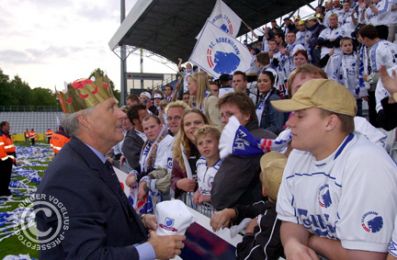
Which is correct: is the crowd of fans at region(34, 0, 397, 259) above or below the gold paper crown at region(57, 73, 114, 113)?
below

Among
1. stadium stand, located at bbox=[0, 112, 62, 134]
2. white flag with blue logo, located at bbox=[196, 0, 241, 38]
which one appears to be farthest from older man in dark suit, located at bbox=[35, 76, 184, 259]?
stadium stand, located at bbox=[0, 112, 62, 134]

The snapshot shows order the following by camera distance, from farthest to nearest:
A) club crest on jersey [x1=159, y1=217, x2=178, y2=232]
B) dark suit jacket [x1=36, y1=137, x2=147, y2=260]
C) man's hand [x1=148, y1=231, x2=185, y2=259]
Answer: club crest on jersey [x1=159, y1=217, x2=178, y2=232] → man's hand [x1=148, y1=231, x2=185, y2=259] → dark suit jacket [x1=36, y1=137, x2=147, y2=260]

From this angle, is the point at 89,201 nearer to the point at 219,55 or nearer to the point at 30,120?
the point at 219,55

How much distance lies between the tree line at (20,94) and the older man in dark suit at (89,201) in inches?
2964

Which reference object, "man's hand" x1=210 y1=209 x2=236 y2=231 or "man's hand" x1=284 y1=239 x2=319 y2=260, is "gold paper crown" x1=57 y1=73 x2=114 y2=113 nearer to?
"man's hand" x1=210 y1=209 x2=236 y2=231

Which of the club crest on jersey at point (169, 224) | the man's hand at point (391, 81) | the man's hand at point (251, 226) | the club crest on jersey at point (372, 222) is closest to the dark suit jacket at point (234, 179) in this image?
the man's hand at point (251, 226)

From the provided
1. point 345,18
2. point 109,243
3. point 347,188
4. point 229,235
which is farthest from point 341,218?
point 345,18

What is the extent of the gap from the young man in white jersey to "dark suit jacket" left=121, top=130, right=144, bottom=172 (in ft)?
13.6

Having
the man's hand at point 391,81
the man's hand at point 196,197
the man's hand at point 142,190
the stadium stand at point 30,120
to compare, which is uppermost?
the man's hand at point 391,81

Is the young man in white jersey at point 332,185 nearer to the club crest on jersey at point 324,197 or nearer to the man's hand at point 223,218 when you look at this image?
the club crest on jersey at point 324,197

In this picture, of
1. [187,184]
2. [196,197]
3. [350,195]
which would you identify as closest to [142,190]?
[187,184]

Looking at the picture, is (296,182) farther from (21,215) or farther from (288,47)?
(288,47)

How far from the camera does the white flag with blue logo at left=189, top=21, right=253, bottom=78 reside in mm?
7879

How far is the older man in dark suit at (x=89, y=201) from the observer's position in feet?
6.11
